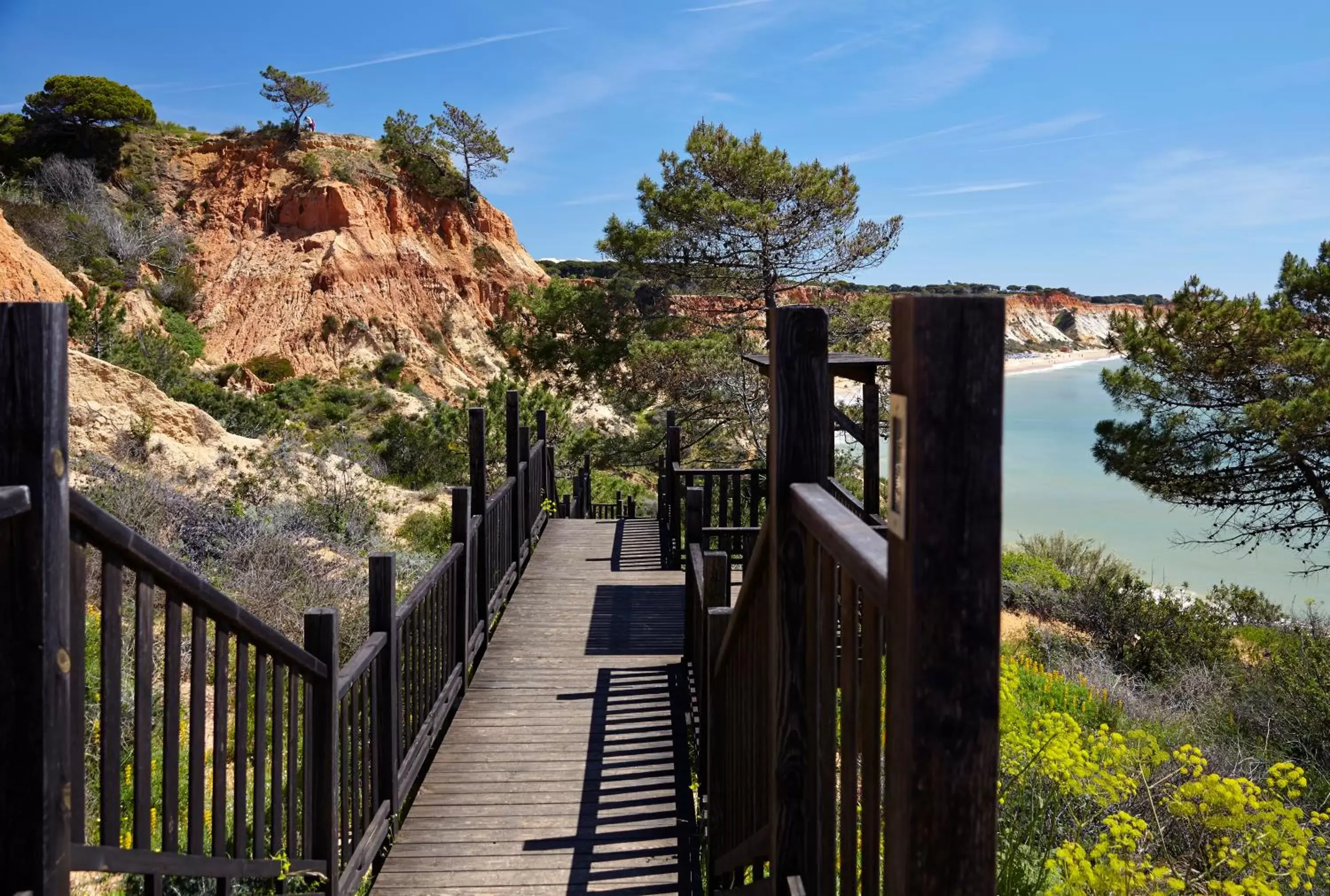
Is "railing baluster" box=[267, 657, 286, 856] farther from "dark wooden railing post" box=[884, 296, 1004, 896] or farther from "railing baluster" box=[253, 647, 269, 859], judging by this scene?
"dark wooden railing post" box=[884, 296, 1004, 896]

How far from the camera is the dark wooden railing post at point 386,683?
367cm

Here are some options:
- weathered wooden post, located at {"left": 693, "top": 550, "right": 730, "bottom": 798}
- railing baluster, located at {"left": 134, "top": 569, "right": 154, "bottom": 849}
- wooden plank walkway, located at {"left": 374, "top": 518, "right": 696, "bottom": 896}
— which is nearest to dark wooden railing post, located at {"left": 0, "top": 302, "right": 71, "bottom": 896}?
railing baluster, located at {"left": 134, "top": 569, "right": 154, "bottom": 849}

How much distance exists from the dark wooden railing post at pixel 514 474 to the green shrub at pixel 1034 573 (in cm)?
817

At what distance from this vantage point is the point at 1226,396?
1270cm

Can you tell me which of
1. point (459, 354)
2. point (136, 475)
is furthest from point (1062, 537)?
point (459, 354)

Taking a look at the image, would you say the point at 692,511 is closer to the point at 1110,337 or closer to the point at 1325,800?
the point at 1325,800

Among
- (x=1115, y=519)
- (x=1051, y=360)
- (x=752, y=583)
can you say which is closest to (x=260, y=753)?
(x=752, y=583)

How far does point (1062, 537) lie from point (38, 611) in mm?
19097

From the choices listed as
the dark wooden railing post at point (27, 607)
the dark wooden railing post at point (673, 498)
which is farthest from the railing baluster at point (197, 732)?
the dark wooden railing post at point (673, 498)

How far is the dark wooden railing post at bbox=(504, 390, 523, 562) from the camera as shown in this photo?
320 inches

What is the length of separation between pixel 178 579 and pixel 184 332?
30435mm

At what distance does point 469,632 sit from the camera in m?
5.98

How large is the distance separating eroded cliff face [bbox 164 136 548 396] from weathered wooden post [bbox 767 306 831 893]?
3112 centimetres

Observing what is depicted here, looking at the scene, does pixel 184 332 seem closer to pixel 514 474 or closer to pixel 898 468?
pixel 514 474
